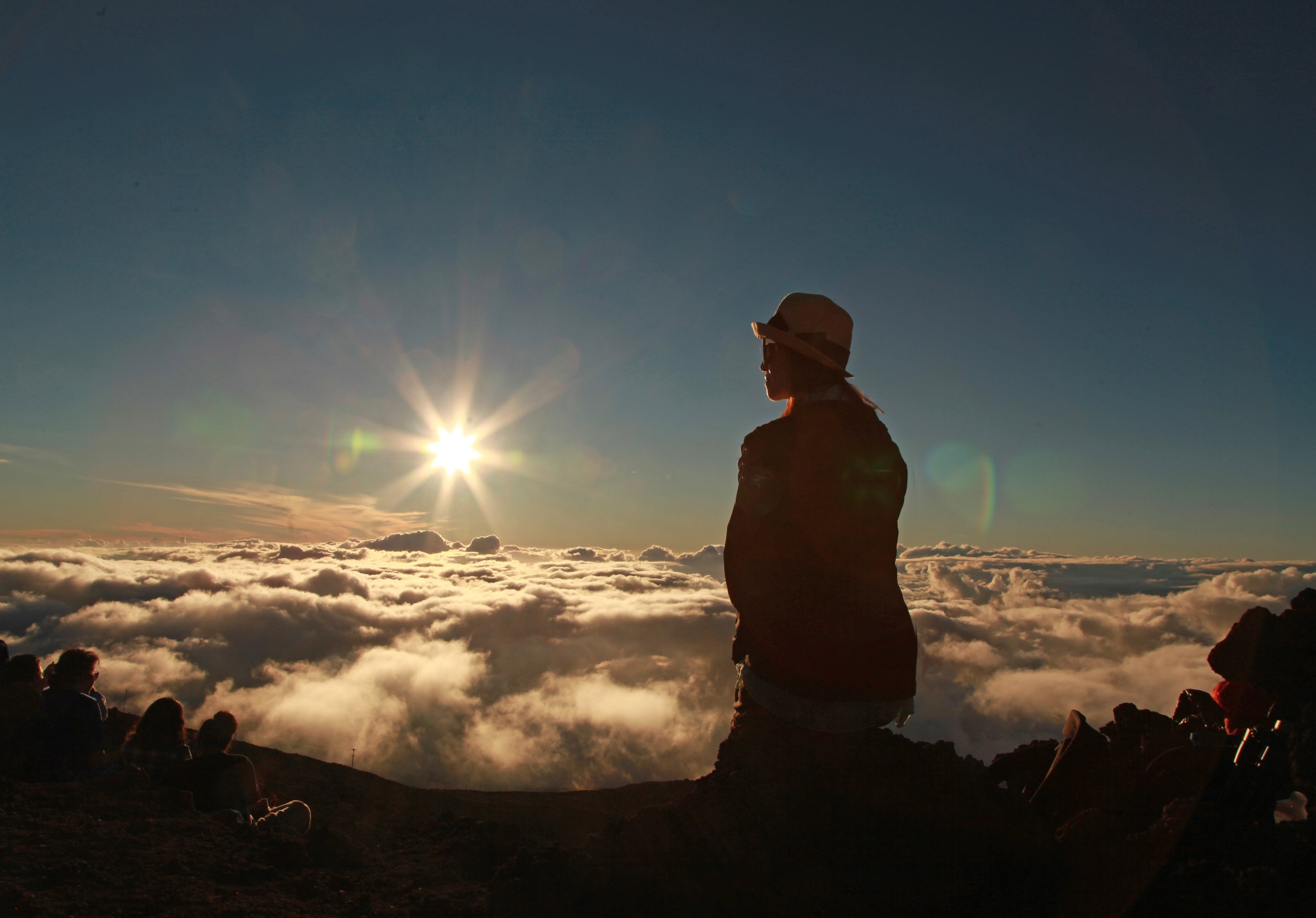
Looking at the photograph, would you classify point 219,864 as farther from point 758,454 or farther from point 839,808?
point 758,454

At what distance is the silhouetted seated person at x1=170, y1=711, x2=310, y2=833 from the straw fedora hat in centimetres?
473

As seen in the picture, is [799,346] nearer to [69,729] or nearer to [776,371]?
[776,371]

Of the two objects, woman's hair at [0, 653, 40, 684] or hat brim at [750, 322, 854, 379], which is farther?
woman's hair at [0, 653, 40, 684]

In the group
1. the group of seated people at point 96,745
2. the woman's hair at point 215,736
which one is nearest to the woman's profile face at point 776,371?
the group of seated people at point 96,745

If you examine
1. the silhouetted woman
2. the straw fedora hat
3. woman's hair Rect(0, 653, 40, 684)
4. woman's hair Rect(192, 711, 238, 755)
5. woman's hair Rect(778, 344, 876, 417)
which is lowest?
woman's hair Rect(192, 711, 238, 755)

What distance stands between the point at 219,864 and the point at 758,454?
12.3ft

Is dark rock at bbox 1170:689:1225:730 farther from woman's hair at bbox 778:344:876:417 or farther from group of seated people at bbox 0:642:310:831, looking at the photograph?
group of seated people at bbox 0:642:310:831

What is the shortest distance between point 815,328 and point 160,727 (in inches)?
236

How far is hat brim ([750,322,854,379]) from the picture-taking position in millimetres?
2988

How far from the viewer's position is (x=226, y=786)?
5141mm

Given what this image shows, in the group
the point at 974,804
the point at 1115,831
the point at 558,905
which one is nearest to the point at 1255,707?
the point at 1115,831

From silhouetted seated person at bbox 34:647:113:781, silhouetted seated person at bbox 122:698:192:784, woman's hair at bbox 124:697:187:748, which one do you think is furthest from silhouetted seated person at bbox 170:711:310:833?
silhouetted seated person at bbox 34:647:113:781

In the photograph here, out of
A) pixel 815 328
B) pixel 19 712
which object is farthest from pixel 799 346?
pixel 19 712

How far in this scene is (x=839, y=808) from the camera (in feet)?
9.66
